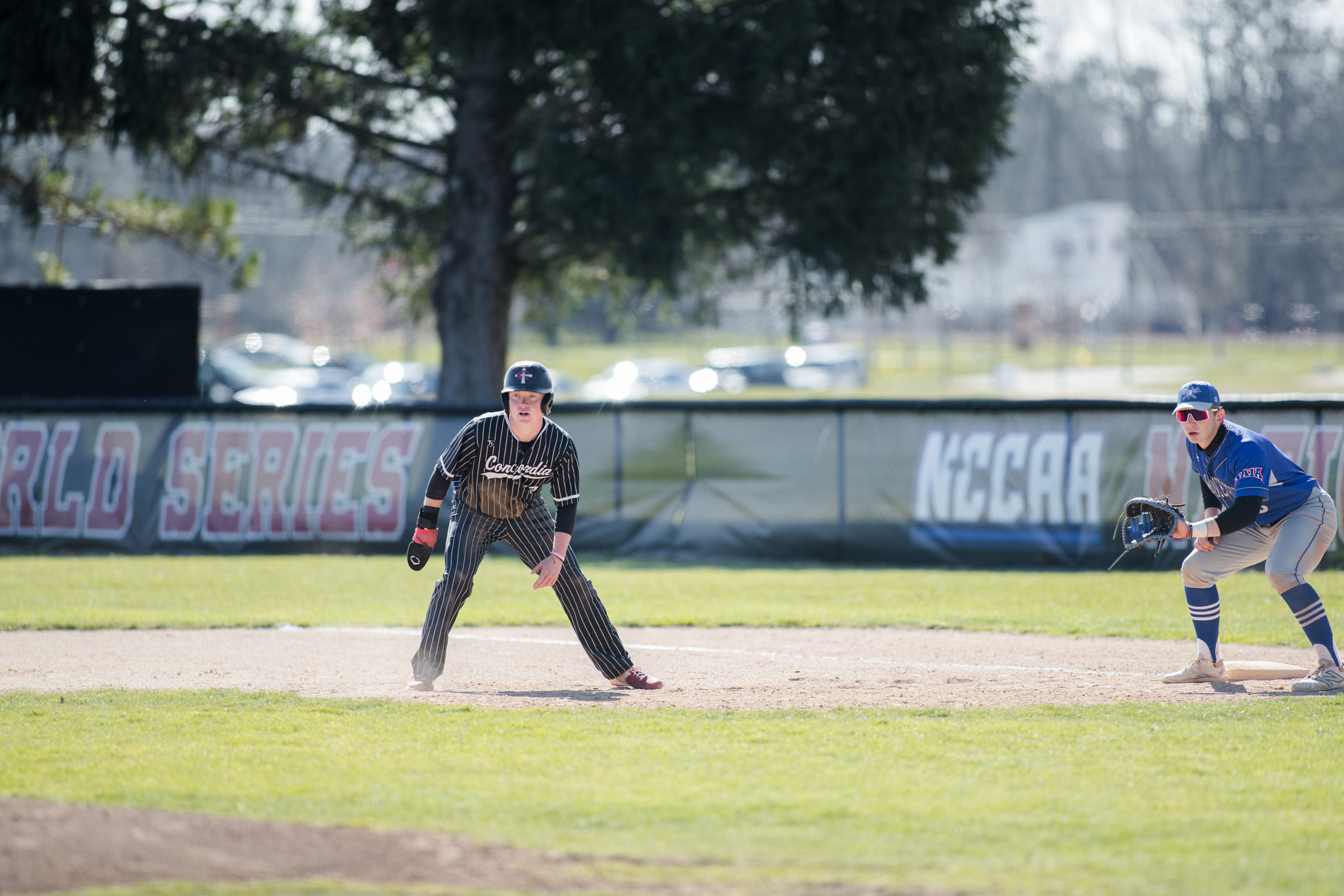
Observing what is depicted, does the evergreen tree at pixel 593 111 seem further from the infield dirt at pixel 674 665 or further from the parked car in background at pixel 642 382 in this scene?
the parked car in background at pixel 642 382

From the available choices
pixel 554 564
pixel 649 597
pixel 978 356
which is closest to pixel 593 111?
pixel 649 597

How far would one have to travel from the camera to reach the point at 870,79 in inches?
722

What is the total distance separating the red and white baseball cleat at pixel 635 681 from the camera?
26.1ft

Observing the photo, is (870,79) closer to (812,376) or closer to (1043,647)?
(1043,647)

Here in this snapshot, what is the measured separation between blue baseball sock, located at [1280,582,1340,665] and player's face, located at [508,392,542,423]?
454cm

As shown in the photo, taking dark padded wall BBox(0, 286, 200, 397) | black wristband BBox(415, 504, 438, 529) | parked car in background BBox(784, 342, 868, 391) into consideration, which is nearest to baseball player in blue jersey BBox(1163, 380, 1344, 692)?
black wristband BBox(415, 504, 438, 529)

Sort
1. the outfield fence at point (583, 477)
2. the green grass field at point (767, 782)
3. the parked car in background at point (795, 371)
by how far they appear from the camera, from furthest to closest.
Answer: the parked car in background at point (795, 371) < the outfield fence at point (583, 477) < the green grass field at point (767, 782)

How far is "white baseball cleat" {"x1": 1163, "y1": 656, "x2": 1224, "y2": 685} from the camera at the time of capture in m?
7.91

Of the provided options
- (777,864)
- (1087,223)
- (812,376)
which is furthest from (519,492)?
(1087,223)

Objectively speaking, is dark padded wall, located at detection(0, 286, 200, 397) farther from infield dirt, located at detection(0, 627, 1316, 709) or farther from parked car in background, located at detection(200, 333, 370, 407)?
infield dirt, located at detection(0, 627, 1316, 709)

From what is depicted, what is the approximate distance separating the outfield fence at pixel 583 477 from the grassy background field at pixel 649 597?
553 millimetres

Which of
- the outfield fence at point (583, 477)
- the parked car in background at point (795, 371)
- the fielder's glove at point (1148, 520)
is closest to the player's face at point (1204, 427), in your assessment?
the fielder's glove at point (1148, 520)

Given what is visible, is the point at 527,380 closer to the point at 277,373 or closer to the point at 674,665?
the point at 674,665

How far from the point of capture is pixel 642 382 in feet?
141
